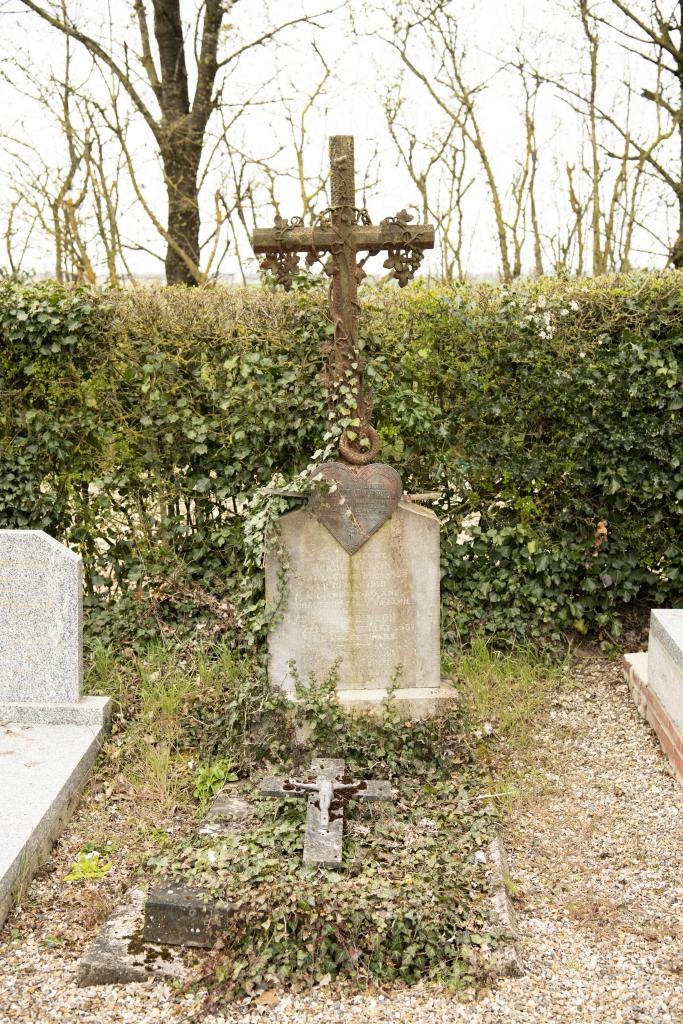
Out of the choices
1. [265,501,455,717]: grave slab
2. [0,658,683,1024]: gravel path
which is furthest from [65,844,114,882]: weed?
[265,501,455,717]: grave slab

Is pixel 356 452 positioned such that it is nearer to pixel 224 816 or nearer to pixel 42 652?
pixel 224 816

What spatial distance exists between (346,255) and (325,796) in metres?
2.51

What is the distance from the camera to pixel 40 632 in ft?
15.9

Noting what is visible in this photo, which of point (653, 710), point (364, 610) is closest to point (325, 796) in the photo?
point (364, 610)

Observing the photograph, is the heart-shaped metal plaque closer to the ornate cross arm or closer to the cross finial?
the ornate cross arm

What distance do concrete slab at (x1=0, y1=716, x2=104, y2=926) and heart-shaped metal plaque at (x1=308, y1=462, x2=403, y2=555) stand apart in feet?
5.40

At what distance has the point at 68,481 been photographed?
5855 millimetres

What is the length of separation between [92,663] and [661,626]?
3243mm

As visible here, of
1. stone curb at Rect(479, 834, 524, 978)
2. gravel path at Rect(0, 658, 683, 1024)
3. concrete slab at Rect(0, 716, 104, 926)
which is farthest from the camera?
concrete slab at Rect(0, 716, 104, 926)

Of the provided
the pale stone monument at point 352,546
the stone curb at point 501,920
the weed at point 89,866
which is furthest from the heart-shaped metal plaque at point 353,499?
the weed at point 89,866

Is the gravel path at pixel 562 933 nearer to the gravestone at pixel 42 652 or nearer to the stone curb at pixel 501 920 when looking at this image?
the stone curb at pixel 501 920

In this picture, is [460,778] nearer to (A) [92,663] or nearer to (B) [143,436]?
(A) [92,663]

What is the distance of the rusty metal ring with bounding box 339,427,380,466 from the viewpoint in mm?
4605

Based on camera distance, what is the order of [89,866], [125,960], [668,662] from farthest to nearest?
[668,662] < [89,866] < [125,960]
